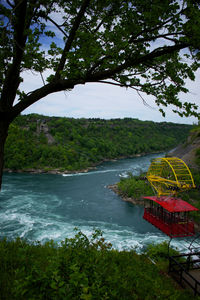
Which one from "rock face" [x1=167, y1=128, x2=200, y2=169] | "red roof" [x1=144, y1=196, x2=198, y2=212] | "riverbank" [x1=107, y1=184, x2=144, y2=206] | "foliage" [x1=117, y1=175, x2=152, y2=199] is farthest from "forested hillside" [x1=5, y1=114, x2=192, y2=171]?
"red roof" [x1=144, y1=196, x2=198, y2=212]

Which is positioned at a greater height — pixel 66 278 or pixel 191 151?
pixel 191 151

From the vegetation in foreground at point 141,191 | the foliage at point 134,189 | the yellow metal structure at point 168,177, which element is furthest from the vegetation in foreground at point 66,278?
the foliage at point 134,189

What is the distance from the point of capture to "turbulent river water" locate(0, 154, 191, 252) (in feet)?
71.1

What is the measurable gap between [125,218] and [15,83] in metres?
25.7

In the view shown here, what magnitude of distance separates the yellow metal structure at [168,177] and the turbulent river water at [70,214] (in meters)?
11.4

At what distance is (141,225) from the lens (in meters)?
25.4

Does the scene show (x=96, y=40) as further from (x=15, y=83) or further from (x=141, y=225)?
(x=141, y=225)

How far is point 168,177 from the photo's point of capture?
10688 millimetres

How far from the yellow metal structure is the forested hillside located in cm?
3391

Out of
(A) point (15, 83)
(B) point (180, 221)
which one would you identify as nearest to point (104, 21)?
(A) point (15, 83)

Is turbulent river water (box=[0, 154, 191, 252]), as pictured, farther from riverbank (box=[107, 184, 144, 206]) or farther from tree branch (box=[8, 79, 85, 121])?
tree branch (box=[8, 79, 85, 121])

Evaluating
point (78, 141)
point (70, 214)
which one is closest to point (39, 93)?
point (70, 214)

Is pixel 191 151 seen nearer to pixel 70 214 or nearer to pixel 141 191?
pixel 141 191

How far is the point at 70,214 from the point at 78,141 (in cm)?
6204
